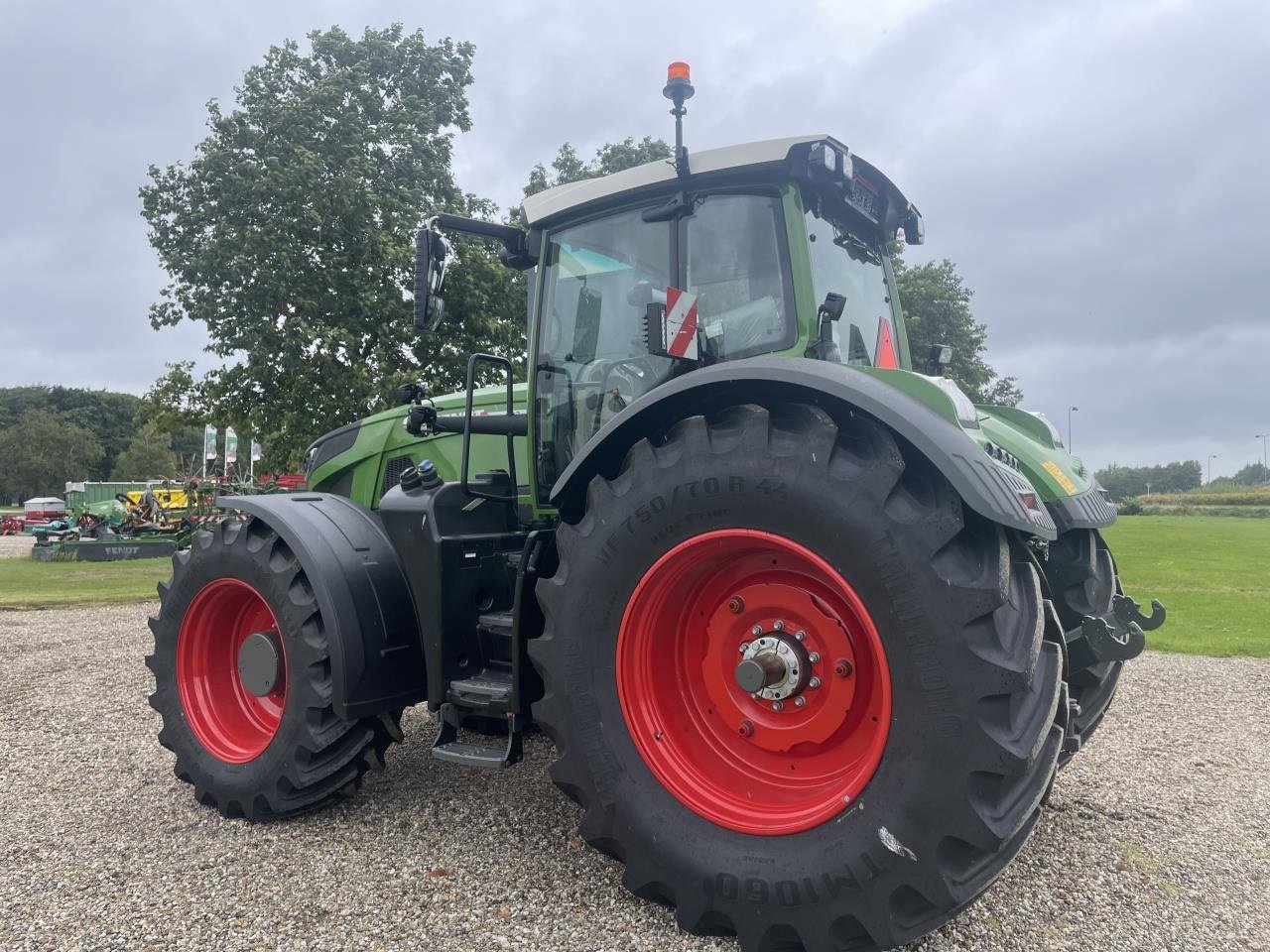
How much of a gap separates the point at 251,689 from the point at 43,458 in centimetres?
8171

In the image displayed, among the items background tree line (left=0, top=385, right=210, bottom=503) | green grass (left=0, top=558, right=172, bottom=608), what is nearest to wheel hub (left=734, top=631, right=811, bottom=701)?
green grass (left=0, top=558, right=172, bottom=608)

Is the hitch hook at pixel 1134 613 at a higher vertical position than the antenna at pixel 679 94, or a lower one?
lower

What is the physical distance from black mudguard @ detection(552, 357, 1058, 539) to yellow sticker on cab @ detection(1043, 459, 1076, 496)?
2.87ft

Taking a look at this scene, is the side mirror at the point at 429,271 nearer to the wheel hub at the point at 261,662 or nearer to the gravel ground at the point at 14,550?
the wheel hub at the point at 261,662

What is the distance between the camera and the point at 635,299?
355cm

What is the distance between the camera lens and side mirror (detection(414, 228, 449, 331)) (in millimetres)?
3570

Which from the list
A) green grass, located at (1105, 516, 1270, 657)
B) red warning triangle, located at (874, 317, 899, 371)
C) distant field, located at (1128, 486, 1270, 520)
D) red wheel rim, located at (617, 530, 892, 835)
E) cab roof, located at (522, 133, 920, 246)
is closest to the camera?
red wheel rim, located at (617, 530, 892, 835)

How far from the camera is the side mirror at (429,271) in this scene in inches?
141

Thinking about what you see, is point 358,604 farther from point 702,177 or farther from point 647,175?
point 702,177

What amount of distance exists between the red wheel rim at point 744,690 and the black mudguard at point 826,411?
0.45 meters

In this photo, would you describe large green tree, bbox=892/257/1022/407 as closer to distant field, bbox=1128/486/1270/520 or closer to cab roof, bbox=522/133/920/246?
cab roof, bbox=522/133/920/246

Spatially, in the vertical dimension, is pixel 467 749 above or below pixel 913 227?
below

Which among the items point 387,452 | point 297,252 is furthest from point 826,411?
point 297,252

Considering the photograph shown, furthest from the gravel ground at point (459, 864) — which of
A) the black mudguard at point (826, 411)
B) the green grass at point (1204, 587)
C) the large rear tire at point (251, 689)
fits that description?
the green grass at point (1204, 587)
